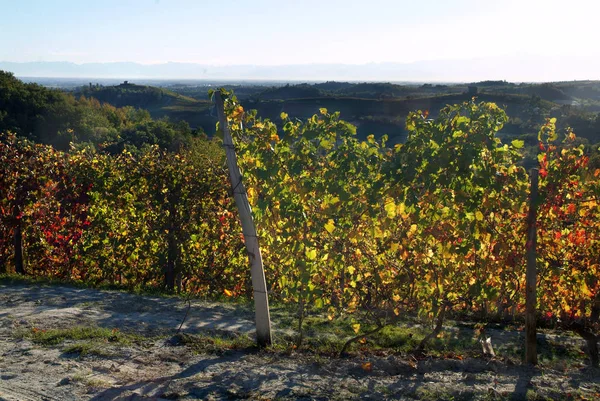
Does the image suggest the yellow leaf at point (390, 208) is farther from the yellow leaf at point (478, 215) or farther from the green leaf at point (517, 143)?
the green leaf at point (517, 143)

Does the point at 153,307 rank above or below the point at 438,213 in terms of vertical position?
below

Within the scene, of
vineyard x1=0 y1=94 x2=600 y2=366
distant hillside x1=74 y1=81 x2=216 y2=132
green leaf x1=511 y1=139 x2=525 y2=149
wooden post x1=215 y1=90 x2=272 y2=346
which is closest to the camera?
green leaf x1=511 y1=139 x2=525 y2=149

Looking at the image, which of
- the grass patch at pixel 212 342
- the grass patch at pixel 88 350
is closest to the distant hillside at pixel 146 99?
the grass patch at pixel 212 342

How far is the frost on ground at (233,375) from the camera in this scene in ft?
15.0

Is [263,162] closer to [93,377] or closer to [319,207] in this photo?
[319,207]

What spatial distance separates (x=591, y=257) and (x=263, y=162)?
3.92 m

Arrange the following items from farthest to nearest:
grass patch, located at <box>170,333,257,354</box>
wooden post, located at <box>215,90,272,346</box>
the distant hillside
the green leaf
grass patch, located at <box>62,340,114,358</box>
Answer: the distant hillside < grass patch, located at <box>170,333,257,354</box> < wooden post, located at <box>215,90,272,346</box> < grass patch, located at <box>62,340,114,358</box> < the green leaf

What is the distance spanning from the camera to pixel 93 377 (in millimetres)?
4750

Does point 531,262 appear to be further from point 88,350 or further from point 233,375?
point 88,350

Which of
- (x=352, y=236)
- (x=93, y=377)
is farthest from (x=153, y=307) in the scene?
(x=352, y=236)

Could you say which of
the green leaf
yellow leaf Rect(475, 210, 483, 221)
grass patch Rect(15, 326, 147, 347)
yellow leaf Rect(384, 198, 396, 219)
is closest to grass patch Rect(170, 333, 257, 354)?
grass patch Rect(15, 326, 147, 347)

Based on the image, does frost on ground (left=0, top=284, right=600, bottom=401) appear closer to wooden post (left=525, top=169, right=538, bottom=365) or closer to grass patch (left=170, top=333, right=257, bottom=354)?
grass patch (left=170, top=333, right=257, bottom=354)

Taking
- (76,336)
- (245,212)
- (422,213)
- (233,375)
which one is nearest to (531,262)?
(422,213)

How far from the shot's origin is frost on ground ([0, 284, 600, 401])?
457 cm
